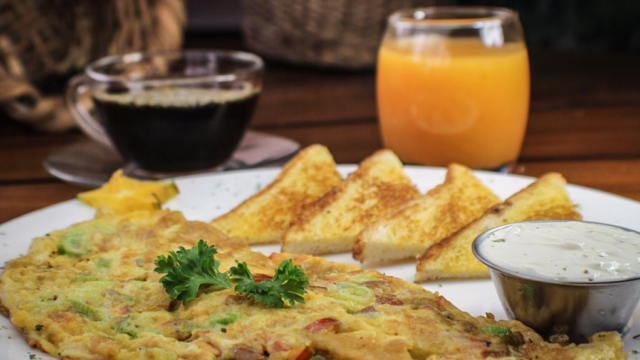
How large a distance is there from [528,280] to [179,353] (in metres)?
0.72

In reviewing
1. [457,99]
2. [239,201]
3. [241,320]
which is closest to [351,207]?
[239,201]

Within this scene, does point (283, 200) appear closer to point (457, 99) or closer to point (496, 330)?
point (457, 99)

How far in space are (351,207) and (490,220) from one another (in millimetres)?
444

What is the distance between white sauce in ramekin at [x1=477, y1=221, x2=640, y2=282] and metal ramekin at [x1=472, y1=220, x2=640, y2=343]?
20 millimetres

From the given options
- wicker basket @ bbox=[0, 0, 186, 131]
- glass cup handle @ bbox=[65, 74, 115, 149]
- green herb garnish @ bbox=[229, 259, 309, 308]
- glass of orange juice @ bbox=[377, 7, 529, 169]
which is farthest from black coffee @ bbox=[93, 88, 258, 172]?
green herb garnish @ bbox=[229, 259, 309, 308]

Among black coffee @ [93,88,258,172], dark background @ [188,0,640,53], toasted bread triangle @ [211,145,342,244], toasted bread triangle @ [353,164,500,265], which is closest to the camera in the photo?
toasted bread triangle @ [353,164,500,265]

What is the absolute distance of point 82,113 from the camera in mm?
3369

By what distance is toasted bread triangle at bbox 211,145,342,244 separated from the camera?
7.77 ft

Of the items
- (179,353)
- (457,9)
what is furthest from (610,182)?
(179,353)

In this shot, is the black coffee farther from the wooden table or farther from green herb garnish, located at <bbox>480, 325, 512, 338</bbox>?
green herb garnish, located at <bbox>480, 325, 512, 338</bbox>

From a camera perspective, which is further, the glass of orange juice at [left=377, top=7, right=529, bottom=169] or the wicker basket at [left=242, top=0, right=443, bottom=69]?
the wicker basket at [left=242, top=0, right=443, bottom=69]

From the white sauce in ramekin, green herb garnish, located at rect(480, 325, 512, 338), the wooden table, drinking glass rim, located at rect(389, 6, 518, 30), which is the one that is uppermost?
drinking glass rim, located at rect(389, 6, 518, 30)

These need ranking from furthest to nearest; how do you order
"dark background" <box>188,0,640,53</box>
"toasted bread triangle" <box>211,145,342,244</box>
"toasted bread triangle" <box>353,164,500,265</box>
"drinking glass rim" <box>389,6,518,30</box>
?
"dark background" <box>188,0,640,53</box> < "drinking glass rim" <box>389,6,518,30</box> < "toasted bread triangle" <box>211,145,342,244</box> < "toasted bread triangle" <box>353,164,500,265</box>

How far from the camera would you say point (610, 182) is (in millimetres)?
2951
